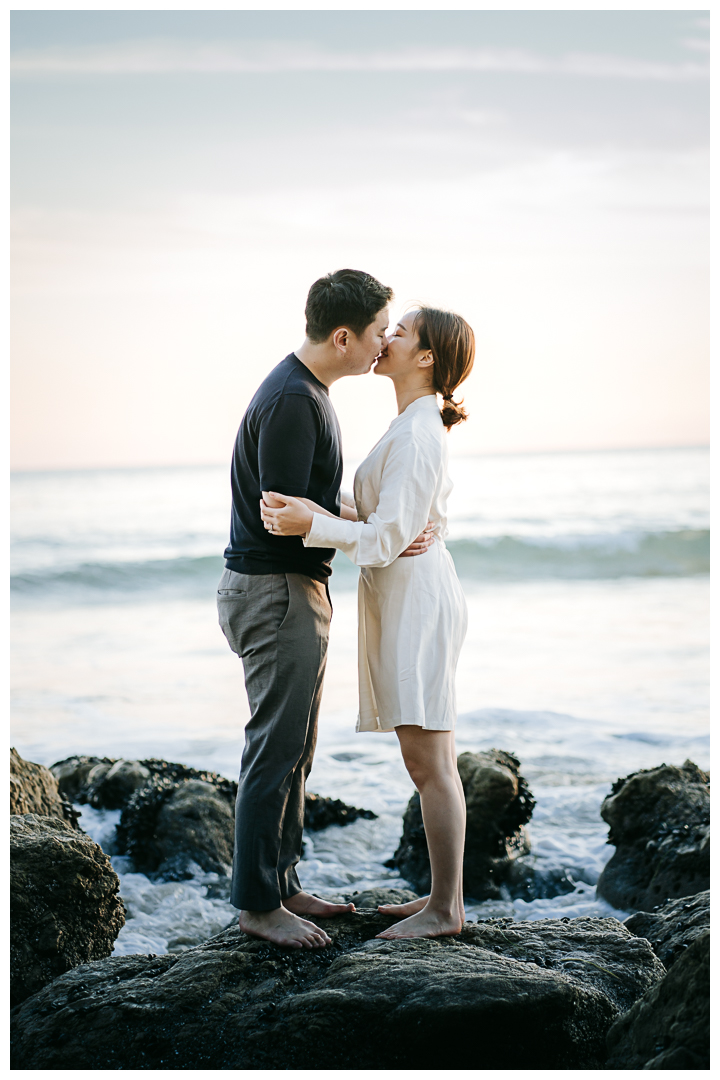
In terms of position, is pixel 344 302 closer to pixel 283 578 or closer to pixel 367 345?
pixel 367 345

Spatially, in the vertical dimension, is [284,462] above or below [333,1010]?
above

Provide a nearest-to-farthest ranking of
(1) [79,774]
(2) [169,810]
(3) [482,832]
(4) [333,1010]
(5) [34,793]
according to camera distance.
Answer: (4) [333,1010], (5) [34,793], (3) [482,832], (2) [169,810], (1) [79,774]

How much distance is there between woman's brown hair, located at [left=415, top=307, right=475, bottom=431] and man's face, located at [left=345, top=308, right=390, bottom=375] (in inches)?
6.6

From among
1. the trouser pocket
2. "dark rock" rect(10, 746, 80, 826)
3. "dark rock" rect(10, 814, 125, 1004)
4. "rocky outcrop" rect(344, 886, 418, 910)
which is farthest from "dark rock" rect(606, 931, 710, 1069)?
"dark rock" rect(10, 746, 80, 826)

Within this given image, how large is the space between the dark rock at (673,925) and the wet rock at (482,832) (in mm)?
1169

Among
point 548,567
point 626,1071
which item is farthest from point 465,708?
point 548,567

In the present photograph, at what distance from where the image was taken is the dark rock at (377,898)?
4.04 m

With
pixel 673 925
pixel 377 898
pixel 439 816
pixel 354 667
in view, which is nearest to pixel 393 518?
pixel 439 816

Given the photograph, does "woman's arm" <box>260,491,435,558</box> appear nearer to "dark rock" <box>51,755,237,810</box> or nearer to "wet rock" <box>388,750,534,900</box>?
"wet rock" <box>388,750,534,900</box>

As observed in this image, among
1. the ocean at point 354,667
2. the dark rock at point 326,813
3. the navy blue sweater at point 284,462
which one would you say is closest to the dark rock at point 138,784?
the dark rock at point 326,813

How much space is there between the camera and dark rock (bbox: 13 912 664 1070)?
8.71 ft

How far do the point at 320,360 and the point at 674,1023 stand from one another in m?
2.50

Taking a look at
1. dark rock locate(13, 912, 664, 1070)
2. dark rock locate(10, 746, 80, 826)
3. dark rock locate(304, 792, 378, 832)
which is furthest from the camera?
dark rock locate(304, 792, 378, 832)

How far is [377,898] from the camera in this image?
13.4 ft
